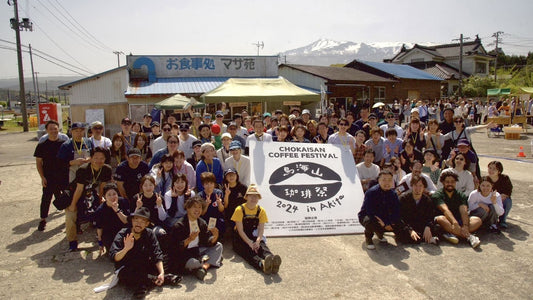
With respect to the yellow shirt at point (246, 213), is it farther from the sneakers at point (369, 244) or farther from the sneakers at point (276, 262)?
the sneakers at point (369, 244)

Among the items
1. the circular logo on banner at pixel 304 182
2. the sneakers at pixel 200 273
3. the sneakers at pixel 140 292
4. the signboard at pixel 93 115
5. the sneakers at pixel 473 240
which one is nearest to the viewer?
the sneakers at pixel 140 292

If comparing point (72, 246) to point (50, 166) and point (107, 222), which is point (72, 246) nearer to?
point (107, 222)

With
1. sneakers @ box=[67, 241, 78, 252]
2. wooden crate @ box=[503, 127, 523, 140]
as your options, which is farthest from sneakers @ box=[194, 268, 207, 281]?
wooden crate @ box=[503, 127, 523, 140]

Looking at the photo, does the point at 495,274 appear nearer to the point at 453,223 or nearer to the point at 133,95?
the point at 453,223

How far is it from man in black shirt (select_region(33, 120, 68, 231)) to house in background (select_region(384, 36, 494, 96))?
39588 mm

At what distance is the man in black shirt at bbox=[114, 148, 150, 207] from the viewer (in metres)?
4.90

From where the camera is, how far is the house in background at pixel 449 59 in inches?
1564

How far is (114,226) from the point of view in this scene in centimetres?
429

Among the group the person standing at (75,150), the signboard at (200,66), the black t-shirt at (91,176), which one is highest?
the signboard at (200,66)

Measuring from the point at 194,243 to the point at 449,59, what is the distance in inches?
1774

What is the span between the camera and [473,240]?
179 inches

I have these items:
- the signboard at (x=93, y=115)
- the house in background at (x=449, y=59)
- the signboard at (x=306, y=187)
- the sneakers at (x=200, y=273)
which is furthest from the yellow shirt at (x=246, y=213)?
the house in background at (x=449, y=59)

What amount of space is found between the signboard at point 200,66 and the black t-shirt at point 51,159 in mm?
15768

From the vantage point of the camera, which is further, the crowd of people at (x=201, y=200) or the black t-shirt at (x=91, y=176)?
the black t-shirt at (x=91, y=176)
